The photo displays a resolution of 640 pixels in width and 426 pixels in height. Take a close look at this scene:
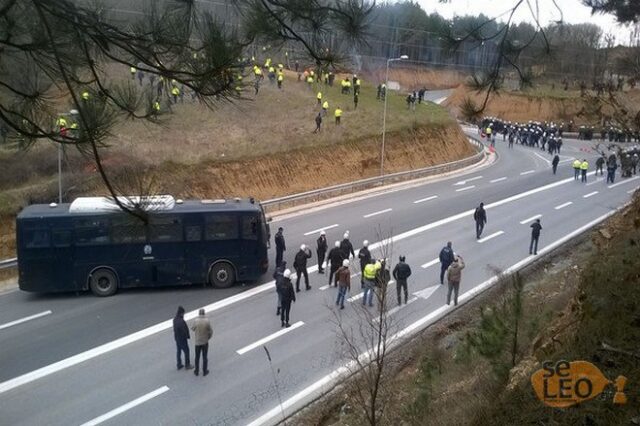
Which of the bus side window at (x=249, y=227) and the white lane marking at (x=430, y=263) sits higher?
the bus side window at (x=249, y=227)

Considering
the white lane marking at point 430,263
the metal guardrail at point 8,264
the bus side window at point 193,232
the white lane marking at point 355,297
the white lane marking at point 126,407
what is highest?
the bus side window at point 193,232

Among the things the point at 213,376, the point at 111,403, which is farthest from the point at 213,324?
the point at 111,403

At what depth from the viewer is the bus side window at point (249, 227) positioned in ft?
53.8

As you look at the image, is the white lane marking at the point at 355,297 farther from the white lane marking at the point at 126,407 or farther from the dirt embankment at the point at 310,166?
the dirt embankment at the point at 310,166

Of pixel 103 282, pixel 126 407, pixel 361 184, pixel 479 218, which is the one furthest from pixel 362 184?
pixel 126 407

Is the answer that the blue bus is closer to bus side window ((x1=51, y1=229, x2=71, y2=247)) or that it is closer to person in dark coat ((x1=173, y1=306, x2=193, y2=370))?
bus side window ((x1=51, y1=229, x2=71, y2=247))

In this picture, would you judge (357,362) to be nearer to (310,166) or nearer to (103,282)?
(103,282)

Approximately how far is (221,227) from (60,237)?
410 centimetres

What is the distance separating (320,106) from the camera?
128ft

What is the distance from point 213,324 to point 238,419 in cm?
A: 438

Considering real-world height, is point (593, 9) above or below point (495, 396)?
above

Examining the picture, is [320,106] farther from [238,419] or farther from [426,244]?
[238,419]

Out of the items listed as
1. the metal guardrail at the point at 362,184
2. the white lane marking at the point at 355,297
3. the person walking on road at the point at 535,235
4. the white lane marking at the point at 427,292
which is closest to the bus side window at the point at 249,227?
the white lane marking at the point at 355,297

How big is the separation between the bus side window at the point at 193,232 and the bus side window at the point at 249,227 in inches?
46.8
